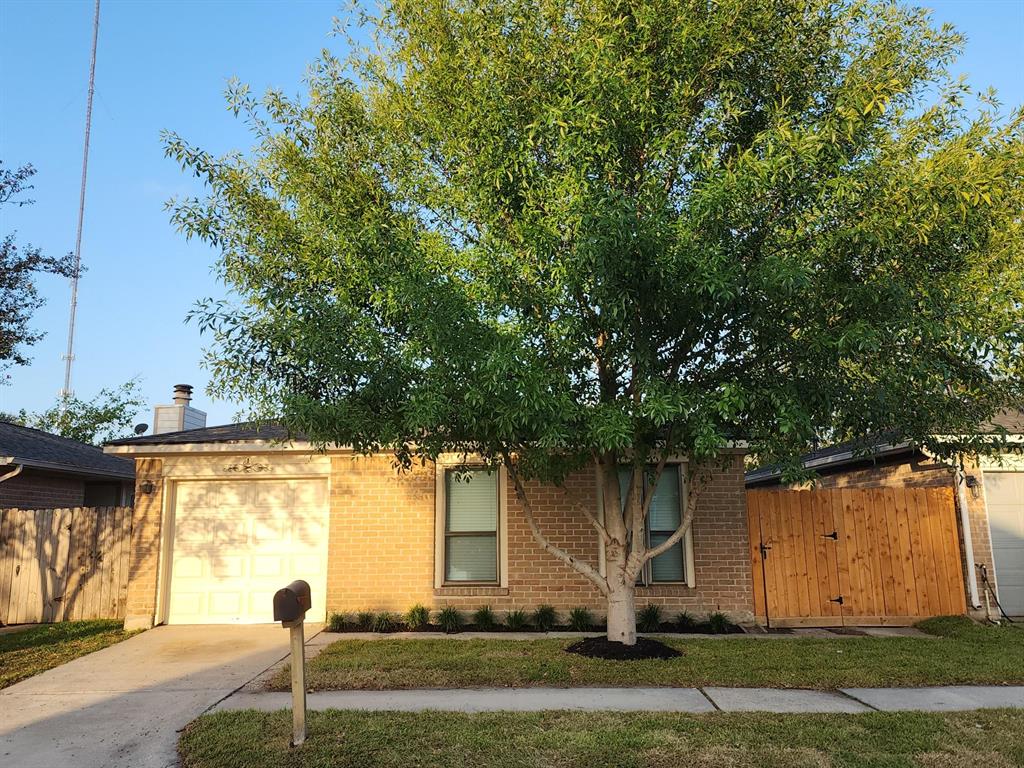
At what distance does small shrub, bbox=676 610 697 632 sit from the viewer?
32.8 ft

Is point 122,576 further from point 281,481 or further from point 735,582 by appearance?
point 735,582

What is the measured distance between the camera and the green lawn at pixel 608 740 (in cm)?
481

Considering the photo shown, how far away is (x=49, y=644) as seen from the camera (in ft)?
31.1

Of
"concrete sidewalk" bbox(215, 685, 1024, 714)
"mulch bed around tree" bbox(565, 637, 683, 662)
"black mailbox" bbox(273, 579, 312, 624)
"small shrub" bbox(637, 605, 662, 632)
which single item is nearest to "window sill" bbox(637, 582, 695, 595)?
"small shrub" bbox(637, 605, 662, 632)

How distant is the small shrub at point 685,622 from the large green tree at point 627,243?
237cm

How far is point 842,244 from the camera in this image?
6.66 metres

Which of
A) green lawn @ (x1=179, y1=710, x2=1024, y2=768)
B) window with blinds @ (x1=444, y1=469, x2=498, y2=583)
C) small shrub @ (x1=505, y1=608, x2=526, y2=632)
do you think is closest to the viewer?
green lawn @ (x1=179, y1=710, x2=1024, y2=768)

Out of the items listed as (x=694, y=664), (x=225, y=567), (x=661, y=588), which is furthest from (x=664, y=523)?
(x=225, y=567)

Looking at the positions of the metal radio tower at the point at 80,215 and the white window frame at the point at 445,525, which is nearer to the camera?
the white window frame at the point at 445,525

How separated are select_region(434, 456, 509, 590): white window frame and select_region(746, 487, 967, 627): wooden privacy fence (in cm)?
364

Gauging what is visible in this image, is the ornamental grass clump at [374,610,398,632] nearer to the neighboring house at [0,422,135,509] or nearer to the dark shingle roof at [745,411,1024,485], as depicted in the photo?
the dark shingle roof at [745,411,1024,485]

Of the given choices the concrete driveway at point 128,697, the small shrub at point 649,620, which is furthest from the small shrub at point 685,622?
the concrete driveway at point 128,697

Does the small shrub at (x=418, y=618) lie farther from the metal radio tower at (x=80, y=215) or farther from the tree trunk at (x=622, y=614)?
the metal radio tower at (x=80, y=215)

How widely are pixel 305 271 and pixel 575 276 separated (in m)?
3.23
